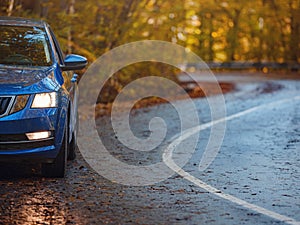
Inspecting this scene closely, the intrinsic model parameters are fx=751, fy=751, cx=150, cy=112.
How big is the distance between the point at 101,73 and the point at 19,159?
13.8 metres

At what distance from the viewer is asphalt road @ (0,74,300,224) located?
682cm

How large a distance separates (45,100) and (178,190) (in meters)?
1.80

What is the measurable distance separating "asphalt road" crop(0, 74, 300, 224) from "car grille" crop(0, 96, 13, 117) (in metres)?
0.83

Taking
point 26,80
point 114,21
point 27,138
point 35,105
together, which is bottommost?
point 114,21

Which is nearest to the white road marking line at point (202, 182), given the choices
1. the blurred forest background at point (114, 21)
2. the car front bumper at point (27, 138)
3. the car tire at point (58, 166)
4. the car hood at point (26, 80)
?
the car tire at point (58, 166)

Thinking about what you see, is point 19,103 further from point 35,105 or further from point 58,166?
point 58,166

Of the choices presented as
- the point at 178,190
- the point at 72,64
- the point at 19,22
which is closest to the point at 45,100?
the point at 72,64

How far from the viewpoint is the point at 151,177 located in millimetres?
9148

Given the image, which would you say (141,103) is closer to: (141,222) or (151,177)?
(151,177)

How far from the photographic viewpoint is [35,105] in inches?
327

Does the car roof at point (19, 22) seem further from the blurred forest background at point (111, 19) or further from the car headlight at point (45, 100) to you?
the blurred forest background at point (111, 19)

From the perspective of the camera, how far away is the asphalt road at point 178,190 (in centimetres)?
682

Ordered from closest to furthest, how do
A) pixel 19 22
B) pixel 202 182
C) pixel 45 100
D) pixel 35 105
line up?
pixel 35 105 → pixel 45 100 → pixel 202 182 → pixel 19 22

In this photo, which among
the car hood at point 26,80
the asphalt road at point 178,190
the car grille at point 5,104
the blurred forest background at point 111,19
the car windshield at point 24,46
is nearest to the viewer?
the asphalt road at point 178,190
